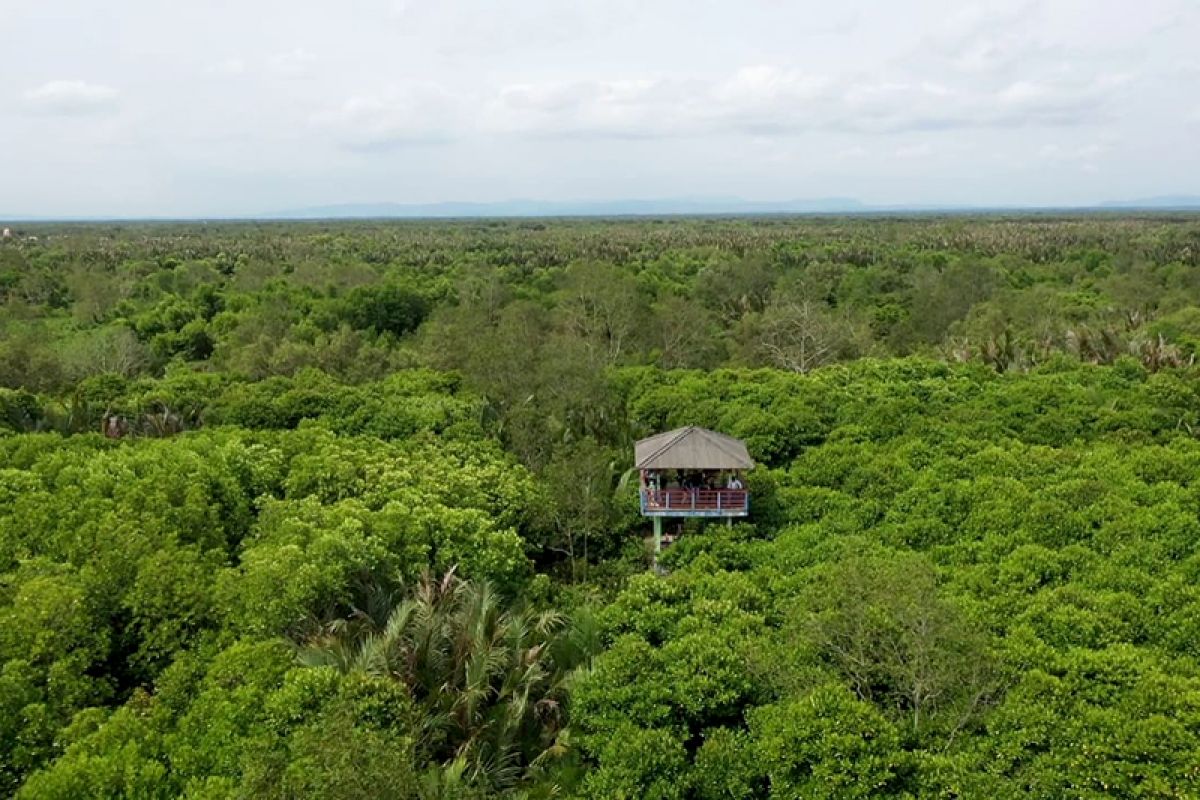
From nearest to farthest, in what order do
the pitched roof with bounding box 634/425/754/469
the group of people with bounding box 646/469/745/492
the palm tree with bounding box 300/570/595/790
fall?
the palm tree with bounding box 300/570/595/790 → the pitched roof with bounding box 634/425/754/469 → the group of people with bounding box 646/469/745/492

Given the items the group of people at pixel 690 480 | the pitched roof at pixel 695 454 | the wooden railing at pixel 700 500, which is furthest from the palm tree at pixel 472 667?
the group of people at pixel 690 480

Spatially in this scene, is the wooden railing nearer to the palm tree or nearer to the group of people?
the group of people

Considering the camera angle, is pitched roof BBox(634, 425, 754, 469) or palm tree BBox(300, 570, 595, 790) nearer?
palm tree BBox(300, 570, 595, 790)

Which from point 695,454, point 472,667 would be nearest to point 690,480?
point 695,454

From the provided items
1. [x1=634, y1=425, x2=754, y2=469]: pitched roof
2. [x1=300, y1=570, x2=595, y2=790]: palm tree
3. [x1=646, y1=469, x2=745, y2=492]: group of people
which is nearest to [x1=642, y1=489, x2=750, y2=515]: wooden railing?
[x1=646, y1=469, x2=745, y2=492]: group of people

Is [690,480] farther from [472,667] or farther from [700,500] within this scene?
[472,667]

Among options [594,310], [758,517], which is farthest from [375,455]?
[594,310]
